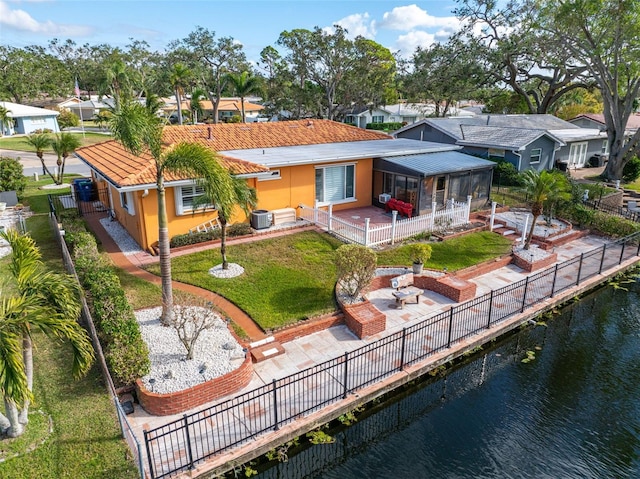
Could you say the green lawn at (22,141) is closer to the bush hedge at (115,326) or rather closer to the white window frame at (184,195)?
the white window frame at (184,195)

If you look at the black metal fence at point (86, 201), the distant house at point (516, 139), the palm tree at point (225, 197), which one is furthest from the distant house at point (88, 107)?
the palm tree at point (225, 197)

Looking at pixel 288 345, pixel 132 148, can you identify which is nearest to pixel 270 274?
pixel 288 345

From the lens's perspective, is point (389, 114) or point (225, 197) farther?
point (389, 114)

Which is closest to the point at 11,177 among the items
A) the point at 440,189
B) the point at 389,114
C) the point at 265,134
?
the point at 265,134

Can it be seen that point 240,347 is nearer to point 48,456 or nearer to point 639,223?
point 48,456

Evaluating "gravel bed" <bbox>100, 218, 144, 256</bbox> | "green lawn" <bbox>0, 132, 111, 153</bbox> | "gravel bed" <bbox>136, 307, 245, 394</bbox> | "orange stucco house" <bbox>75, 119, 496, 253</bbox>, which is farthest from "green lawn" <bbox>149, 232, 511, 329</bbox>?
"green lawn" <bbox>0, 132, 111, 153</bbox>

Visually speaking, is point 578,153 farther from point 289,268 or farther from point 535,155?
point 289,268

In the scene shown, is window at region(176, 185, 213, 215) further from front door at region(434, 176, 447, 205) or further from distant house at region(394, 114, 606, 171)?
distant house at region(394, 114, 606, 171)

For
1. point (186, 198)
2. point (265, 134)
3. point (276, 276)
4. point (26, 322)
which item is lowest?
→ point (276, 276)
